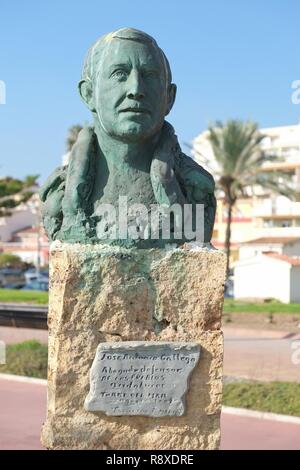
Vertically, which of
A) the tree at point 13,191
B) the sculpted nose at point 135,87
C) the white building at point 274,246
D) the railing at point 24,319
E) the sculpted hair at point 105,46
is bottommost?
the railing at point 24,319

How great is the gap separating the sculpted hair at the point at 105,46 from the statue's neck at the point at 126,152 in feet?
1.18

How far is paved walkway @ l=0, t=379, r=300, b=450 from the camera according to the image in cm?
809

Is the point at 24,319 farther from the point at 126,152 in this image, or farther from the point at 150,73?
the point at 150,73

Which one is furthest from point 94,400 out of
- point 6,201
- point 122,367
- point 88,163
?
point 6,201

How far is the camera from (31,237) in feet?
196

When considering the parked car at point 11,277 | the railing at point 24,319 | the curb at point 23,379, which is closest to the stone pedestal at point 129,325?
the curb at point 23,379

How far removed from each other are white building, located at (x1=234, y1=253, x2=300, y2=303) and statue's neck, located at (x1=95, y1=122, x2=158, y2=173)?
2193 cm

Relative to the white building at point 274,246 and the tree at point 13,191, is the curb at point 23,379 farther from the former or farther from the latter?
the tree at point 13,191

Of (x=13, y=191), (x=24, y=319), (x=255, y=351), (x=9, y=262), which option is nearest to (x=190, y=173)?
(x=255, y=351)

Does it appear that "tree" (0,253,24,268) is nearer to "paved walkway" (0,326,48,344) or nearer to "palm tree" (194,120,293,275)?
"palm tree" (194,120,293,275)

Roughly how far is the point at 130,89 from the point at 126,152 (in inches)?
16.4

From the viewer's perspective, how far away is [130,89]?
445cm

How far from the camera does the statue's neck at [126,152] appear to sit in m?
4.70

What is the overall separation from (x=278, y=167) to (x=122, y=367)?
4336 centimetres
